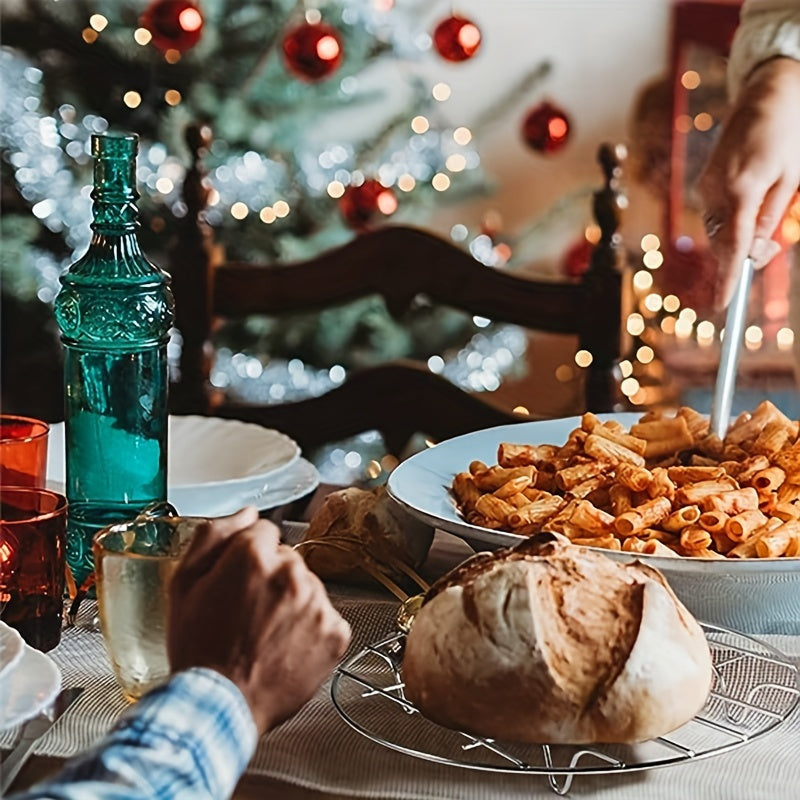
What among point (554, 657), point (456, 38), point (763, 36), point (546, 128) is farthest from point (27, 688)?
point (546, 128)

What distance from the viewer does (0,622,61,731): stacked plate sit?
0.71 metres

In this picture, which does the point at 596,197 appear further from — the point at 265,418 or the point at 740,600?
the point at 740,600

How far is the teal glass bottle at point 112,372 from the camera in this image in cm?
99

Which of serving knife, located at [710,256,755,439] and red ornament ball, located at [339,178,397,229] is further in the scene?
red ornament ball, located at [339,178,397,229]

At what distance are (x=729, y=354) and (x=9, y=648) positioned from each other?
601 mm

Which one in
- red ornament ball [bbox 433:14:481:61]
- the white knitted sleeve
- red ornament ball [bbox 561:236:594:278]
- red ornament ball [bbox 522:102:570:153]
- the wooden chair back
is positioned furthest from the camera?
red ornament ball [bbox 561:236:594:278]

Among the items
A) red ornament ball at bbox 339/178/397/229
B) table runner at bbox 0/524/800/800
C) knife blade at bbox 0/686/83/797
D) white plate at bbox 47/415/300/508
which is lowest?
red ornament ball at bbox 339/178/397/229

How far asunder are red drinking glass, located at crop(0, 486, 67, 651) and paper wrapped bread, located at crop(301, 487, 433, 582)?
19 cm

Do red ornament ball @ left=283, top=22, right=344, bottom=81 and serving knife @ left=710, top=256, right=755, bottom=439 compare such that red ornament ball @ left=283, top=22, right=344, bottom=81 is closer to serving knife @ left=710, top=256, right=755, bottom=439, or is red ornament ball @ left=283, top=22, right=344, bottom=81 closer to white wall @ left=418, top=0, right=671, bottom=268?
white wall @ left=418, top=0, right=671, bottom=268

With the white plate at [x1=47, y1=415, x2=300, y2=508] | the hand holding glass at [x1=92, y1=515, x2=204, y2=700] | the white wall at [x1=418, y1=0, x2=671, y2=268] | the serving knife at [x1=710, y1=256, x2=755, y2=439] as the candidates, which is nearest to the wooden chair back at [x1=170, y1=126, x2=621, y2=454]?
the white plate at [x1=47, y1=415, x2=300, y2=508]

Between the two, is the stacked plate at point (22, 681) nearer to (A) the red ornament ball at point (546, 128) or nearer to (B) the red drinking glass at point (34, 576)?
(B) the red drinking glass at point (34, 576)

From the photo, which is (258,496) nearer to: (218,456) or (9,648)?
(218,456)

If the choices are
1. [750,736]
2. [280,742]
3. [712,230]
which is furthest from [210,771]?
[712,230]

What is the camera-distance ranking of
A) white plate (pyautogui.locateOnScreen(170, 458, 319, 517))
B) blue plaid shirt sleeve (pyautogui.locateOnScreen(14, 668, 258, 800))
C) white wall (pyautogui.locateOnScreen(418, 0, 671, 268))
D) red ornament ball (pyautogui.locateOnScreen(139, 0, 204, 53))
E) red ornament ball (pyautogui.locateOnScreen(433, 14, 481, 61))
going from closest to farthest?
1. blue plaid shirt sleeve (pyautogui.locateOnScreen(14, 668, 258, 800))
2. white plate (pyautogui.locateOnScreen(170, 458, 319, 517))
3. red ornament ball (pyautogui.locateOnScreen(139, 0, 204, 53))
4. red ornament ball (pyautogui.locateOnScreen(433, 14, 481, 61))
5. white wall (pyautogui.locateOnScreen(418, 0, 671, 268))
